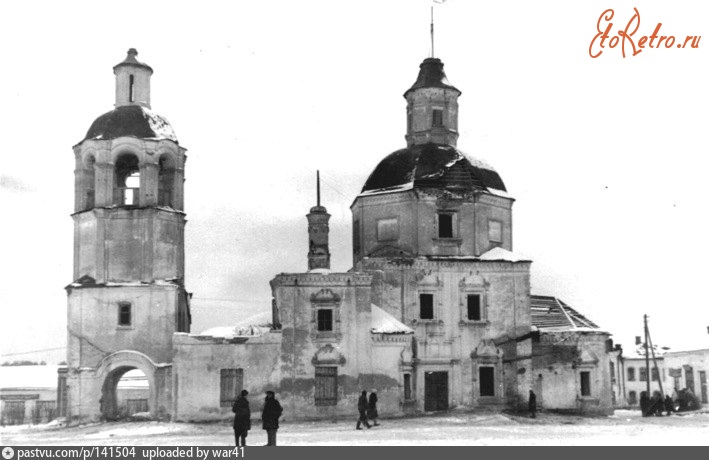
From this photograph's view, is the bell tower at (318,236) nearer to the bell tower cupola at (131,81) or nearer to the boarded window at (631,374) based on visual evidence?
the bell tower cupola at (131,81)

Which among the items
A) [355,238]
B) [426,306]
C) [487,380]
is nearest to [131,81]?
[355,238]

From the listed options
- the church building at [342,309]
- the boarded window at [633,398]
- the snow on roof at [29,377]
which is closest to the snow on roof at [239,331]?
the church building at [342,309]

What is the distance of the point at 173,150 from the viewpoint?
109 feet

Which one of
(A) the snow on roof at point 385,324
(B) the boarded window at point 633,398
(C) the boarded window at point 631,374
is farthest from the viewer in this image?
(C) the boarded window at point 631,374

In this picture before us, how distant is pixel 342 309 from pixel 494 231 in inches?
304

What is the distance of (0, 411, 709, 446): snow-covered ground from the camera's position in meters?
22.4

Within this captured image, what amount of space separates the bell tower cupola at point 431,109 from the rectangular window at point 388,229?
389cm

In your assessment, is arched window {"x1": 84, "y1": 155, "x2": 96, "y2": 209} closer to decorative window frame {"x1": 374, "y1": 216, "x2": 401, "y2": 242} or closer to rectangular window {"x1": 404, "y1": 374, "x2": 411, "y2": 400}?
decorative window frame {"x1": 374, "y1": 216, "x2": 401, "y2": 242}

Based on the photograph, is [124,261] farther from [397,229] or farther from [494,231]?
[494,231]

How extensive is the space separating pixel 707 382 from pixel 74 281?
A: 1539 inches

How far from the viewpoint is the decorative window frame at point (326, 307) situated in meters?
32.2

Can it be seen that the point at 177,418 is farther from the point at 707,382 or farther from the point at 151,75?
the point at 707,382

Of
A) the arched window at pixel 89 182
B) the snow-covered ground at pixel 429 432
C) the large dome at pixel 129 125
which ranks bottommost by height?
the snow-covered ground at pixel 429 432
